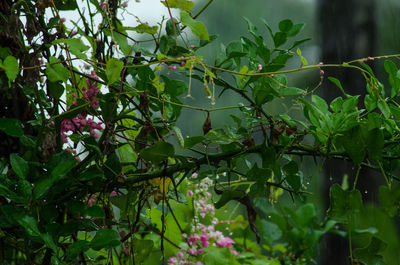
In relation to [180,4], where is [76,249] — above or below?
below

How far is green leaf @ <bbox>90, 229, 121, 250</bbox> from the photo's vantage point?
1.37 ft

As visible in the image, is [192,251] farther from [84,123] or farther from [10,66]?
[10,66]

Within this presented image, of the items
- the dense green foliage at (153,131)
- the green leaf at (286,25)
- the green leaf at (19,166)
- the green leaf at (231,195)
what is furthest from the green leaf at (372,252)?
the green leaf at (19,166)

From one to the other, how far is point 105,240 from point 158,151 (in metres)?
0.10

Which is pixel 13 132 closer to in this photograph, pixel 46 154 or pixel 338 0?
pixel 46 154

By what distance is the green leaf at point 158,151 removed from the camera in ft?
1.40

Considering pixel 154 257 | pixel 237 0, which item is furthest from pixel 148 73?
pixel 237 0

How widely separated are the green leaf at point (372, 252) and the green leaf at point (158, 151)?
205 mm

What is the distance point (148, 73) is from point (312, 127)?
0.18m

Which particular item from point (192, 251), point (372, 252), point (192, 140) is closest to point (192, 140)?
point (192, 140)

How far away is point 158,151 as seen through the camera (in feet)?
1.42

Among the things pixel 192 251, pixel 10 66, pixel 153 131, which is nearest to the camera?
pixel 10 66

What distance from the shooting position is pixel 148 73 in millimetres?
478

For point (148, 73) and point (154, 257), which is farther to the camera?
point (154, 257)
